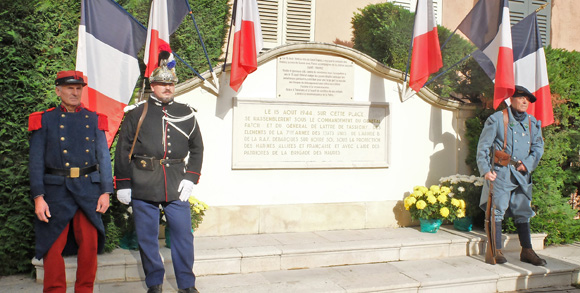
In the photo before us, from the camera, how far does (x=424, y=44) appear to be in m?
6.48

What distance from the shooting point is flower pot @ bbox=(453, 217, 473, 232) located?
21.5ft

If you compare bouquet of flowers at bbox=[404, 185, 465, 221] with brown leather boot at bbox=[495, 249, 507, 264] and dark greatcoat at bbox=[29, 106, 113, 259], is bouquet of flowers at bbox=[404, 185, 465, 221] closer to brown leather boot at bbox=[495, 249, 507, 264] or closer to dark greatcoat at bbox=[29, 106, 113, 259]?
brown leather boot at bbox=[495, 249, 507, 264]

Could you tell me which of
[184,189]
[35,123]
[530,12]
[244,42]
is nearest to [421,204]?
[244,42]

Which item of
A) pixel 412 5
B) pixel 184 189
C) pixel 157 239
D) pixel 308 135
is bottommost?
pixel 157 239

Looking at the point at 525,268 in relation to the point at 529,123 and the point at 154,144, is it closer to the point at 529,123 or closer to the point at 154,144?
the point at 529,123

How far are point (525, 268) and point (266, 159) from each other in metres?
3.08

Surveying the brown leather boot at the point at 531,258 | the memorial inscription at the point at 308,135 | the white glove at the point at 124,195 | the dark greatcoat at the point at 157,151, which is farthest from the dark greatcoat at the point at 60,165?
the brown leather boot at the point at 531,258

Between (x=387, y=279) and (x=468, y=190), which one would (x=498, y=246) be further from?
(x=387, y=279)

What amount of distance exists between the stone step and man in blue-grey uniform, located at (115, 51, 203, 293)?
656 mm

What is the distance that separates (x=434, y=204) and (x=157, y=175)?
11.7ft

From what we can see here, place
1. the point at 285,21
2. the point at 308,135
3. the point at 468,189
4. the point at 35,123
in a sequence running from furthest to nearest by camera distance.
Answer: the point at 285,21, the point at 468,189, the point at 308,135, the point at 35,123

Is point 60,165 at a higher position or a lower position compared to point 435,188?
higher

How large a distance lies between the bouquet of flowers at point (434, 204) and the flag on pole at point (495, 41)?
122cm

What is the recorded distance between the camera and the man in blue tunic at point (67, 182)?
396 centimetres
